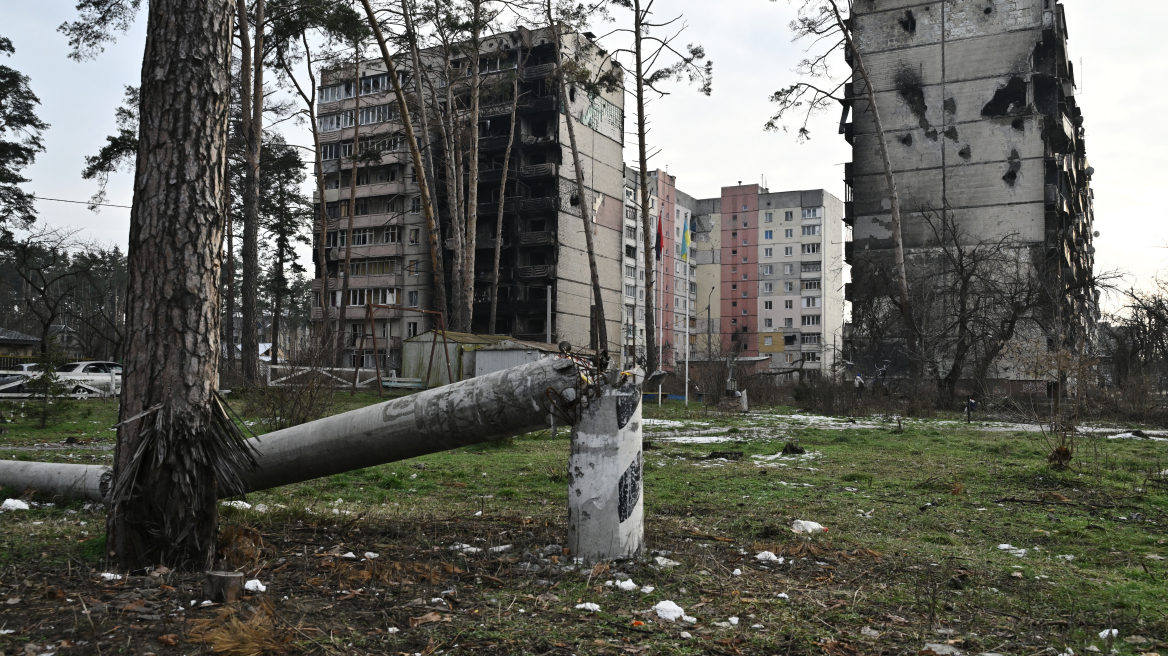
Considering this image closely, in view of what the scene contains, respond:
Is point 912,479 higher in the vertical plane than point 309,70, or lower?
lower

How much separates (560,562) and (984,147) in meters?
43.2

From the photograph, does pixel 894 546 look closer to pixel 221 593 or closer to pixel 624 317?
pixel 221 593

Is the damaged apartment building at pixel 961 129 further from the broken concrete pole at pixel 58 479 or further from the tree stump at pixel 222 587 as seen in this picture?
the tree stump at pixel 222 587

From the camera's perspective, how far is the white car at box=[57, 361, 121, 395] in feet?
78.2

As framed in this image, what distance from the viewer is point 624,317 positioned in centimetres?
6844

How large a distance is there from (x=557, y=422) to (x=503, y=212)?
160ft

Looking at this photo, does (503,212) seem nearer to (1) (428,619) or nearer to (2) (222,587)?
(2) (222,587)

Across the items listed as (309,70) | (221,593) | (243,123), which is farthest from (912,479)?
(309,70)

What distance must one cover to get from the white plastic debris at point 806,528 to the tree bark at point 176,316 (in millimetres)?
3746

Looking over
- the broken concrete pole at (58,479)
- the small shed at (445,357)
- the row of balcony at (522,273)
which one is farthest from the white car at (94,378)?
the row of balcony at (522,273)

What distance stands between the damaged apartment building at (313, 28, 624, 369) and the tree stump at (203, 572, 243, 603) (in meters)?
46.4

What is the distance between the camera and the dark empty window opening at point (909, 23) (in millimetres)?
42656

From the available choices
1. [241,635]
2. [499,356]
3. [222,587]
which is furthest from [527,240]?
[241,635]

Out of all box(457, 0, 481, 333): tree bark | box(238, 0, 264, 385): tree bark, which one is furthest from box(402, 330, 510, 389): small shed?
box(238, 0, 264, 385): tree bark
